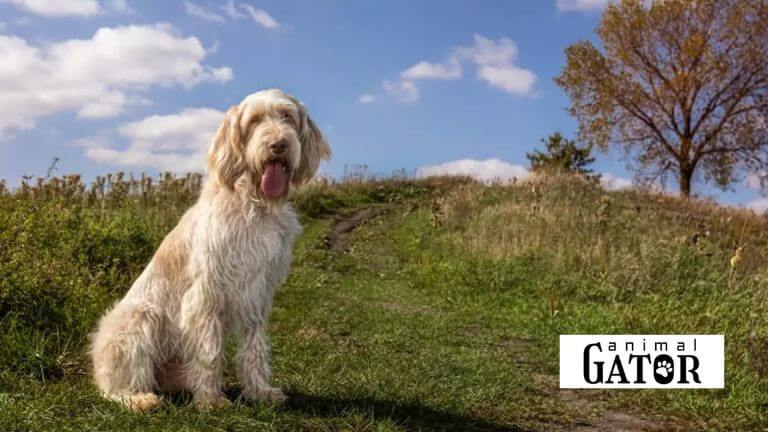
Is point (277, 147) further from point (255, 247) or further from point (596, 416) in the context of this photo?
point (596, 416)

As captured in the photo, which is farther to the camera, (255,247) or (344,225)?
(344,225)

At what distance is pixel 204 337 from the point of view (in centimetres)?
458

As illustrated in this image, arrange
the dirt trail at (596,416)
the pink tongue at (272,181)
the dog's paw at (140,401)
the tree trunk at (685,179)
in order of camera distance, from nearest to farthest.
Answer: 1. the dog's paw at (140,401)
2. the pink tongue at (272,181)
3. the dirt trail at (596,416)
4. the tree trunk at (685,179)

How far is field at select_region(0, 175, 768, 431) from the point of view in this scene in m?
5.17

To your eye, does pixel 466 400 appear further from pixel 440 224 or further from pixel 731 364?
pixel 440 224

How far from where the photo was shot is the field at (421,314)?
17.0 feet

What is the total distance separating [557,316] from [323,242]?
7409mm

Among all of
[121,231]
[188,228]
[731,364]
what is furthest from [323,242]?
[188,228]

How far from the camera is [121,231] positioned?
9.67 m

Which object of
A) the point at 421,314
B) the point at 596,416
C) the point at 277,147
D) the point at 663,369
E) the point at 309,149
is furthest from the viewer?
the point at 421,314

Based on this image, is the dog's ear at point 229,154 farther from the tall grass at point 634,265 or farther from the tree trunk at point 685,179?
the tree trunk at point 685,179

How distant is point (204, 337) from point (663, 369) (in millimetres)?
4657

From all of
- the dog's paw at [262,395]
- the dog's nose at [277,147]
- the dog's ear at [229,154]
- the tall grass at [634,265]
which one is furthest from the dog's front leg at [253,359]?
the tall grass at [634,265]

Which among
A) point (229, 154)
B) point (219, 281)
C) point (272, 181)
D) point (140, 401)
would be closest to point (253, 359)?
point (219, 281)
